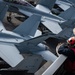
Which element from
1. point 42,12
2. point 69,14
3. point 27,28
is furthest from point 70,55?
point 69,14

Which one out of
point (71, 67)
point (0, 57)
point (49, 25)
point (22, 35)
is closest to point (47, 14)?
point (49, 25)

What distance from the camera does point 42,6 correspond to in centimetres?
1858

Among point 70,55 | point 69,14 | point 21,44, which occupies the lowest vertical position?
point 69,14

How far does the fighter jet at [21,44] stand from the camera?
907cm

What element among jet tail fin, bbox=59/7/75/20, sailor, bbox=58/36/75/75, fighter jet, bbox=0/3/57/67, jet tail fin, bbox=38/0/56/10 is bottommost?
jet tail fin, bbox=38/0/56/10

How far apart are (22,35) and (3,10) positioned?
312 centimetres

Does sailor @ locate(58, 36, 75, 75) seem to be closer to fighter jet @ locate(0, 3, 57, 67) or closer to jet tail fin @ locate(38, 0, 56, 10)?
fighter jet @ locate(0, 3, 57, 67)

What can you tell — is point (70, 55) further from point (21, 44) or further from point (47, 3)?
point (47, 3)

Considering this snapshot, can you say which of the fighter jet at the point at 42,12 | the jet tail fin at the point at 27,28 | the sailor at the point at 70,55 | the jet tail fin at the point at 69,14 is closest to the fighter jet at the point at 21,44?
the jet tail fin at the point at 27,28

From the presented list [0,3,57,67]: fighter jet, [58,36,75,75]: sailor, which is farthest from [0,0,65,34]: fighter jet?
[58,36,75,75]: sailor

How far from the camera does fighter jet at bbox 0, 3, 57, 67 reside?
9.07m

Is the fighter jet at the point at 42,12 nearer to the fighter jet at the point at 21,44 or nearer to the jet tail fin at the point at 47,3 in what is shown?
the jet tail fin at the point at 47,3

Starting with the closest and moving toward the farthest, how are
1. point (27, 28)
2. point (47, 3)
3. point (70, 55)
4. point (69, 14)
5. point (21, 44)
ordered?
1. point (70, 55)
2. point (21, 44)
3. point (27, 28)
4. point (69, 14)
5. point (47, 3)

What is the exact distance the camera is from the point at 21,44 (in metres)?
10.0
